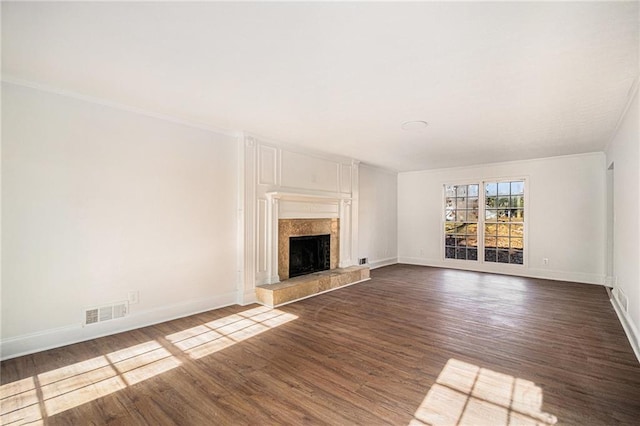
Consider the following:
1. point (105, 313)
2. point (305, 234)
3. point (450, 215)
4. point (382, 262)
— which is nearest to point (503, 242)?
point (450, 215)

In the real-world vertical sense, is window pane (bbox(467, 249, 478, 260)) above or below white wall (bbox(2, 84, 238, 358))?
below

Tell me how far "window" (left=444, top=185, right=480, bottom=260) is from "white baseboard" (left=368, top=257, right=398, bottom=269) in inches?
53.3

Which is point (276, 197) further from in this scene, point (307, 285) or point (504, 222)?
point (504, 222)

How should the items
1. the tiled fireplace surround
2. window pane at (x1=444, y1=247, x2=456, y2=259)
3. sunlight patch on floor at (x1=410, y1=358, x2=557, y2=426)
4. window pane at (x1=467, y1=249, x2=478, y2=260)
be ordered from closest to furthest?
sunlight patch on floor at (x1=410, y1=358, x2=557, y2=426), the tiled fireplace surround, window pane at (x1=467, y1=249, x2=478, y2=260), window pane at (x1=444, y1=247, x2=456, y2=259)

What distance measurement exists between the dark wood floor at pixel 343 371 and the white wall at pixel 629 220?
250 mm

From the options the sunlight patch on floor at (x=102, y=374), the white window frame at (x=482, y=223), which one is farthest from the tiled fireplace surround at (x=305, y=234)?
the white window frame at (x=482, y=223)

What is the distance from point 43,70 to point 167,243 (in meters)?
2.07

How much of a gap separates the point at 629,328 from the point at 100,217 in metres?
5.94

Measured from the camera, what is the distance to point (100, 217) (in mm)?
3297

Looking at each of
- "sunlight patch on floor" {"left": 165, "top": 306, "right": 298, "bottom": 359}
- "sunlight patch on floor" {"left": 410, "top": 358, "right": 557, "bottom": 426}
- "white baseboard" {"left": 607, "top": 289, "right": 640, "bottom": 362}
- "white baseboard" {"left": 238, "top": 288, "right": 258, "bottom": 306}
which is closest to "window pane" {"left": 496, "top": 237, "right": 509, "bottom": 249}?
"white baseboard" {"left": 607, "top": 289, "right": 640, "bottom": 362}

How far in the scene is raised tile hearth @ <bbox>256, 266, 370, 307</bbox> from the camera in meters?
4.48

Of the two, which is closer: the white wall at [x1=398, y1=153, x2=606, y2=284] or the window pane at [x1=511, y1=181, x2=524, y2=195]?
the white wall at [x1=398, y1=153, x2=606, y2=284]

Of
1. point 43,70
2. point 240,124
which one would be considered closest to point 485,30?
point 240,124

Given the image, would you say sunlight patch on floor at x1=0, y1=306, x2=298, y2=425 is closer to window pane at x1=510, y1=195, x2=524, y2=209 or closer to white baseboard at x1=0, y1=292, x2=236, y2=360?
white baseboard at x1=0, y1=292, x2=236, y2=360
